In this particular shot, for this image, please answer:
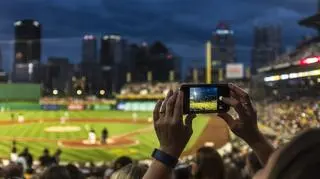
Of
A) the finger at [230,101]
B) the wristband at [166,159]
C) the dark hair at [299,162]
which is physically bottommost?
the wristband at [166,159]

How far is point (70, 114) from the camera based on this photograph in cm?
3953

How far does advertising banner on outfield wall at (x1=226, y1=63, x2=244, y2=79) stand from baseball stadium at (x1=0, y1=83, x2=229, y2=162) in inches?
132

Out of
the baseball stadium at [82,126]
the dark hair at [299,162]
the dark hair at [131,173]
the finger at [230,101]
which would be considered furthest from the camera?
the baseball stadium at [82,126]

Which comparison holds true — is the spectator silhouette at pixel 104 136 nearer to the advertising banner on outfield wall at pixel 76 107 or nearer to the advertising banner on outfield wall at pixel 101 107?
the advertising banner on outfield wall at pixel 76 107

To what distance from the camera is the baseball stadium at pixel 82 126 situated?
24.1 meters

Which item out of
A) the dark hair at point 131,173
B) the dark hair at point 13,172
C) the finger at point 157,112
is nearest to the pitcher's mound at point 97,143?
the dark hair at point 13,172

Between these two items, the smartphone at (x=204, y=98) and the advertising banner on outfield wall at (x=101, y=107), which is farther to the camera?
the advertising banner on outfield wall at (x=101, y=107)

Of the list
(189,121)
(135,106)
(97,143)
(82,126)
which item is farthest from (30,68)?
(189,121)

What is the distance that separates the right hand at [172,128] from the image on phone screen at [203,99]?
0.18 metres

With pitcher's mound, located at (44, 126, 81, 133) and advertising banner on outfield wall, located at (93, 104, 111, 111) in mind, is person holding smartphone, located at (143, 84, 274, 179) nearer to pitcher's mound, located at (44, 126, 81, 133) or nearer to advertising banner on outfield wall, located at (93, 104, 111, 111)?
pitcher's mound, located at (44, 126, 81, 133)

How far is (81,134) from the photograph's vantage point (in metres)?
31.0

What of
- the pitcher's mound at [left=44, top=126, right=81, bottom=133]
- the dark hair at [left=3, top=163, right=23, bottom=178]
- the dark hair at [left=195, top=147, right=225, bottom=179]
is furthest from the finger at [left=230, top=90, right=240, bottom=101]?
the pitcher's mound at [left=44, top=126, right=81, bottom=133]

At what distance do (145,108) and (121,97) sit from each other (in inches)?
102

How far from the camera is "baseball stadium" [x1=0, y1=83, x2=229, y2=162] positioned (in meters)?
24.1
